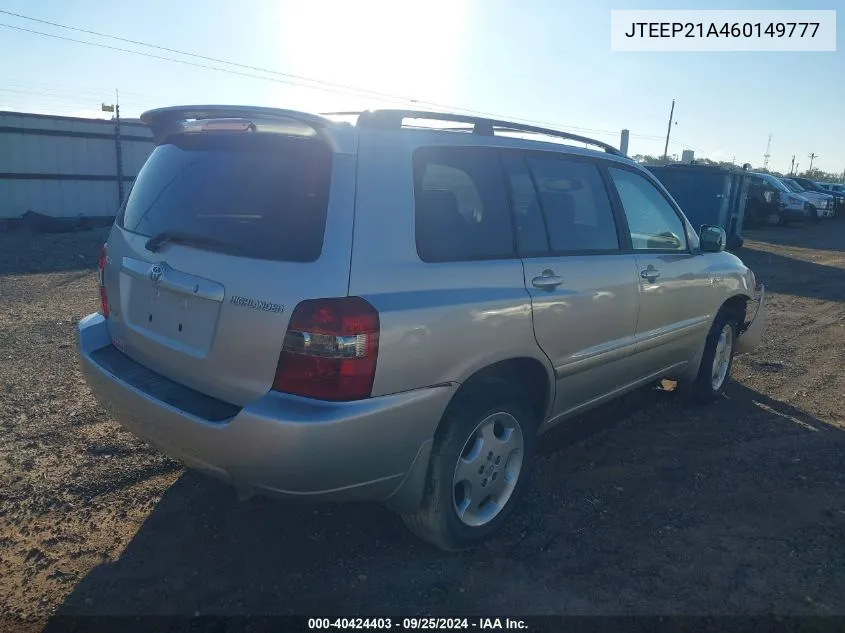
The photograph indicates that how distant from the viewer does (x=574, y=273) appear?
133 inches

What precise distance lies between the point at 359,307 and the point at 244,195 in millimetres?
738

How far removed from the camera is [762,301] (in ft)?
18.8

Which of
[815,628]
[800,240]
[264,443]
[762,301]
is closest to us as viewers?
[264,443]

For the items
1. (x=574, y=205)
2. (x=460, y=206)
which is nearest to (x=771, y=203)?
(x=574, y=205)

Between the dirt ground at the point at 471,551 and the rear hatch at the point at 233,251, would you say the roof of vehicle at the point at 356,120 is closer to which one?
the rear hatch at the point at 233,251

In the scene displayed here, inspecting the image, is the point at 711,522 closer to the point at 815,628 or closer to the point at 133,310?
the point at 815,628

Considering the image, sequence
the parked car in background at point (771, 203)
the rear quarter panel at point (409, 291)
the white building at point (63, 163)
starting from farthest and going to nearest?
the parked car in background at point (771, 203) → the white building at point (63, 163) → the rear quarter panel at point (409, 291)

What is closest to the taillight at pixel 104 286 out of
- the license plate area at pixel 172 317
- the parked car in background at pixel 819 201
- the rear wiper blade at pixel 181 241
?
the license plate area at pixel 172 317

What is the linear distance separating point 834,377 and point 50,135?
14.9 metres

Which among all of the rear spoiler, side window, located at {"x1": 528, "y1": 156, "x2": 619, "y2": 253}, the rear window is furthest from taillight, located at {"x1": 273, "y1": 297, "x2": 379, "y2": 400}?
side window, located at {"x1": 528, "y1": 156, "x2": 619, "y2": 253}

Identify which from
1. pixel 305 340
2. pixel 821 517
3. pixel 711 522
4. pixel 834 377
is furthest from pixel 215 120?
pixel 834 377

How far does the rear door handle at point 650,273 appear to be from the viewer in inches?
155

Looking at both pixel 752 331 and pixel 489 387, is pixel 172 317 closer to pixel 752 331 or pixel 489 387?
pixel 489 387

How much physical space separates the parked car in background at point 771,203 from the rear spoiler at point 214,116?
23553 mm
